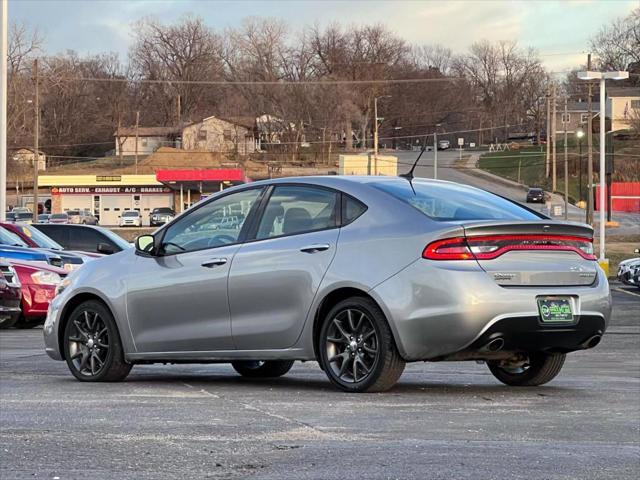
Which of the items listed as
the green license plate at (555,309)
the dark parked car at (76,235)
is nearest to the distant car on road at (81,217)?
the dark parked car at (76,235)

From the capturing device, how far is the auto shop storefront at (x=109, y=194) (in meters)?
90.5

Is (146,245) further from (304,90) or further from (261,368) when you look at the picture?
(304,90)

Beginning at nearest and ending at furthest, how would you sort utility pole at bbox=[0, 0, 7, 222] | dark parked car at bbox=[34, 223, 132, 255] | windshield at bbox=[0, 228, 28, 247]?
windshield at bbox=[0, 228, 28, 247]
dark parked car at bbox=[34, 223, 132, 255]
utility pole at bbox=[0, 0, 7, 222]

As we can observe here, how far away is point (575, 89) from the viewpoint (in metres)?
143

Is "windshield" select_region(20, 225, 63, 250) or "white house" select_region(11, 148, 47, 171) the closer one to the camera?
"windshield" select_region(20, 225, 63, 250)

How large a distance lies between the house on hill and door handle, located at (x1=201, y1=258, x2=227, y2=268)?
337 feet

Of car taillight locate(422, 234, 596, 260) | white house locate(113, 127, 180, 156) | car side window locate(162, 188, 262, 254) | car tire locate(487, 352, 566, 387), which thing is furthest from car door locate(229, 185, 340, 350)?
white house locate(113, 127, 180, 156)

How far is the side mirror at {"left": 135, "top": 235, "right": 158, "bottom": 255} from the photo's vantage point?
8797mm

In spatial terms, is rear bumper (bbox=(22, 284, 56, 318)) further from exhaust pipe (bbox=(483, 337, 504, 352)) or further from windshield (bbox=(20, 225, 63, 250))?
exhaust pipe (bbox=(483, 337, 504, 352))

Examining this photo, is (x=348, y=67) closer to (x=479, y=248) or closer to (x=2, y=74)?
(x=2, y=74)

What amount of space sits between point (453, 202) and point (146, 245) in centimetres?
259

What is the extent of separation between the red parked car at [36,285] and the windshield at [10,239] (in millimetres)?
819

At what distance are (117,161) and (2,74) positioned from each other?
286ft

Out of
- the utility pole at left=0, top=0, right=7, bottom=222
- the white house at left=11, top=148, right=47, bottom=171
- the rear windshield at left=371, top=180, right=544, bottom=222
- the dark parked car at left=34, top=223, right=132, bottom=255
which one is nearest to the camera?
the rear windshield at left=371, top=180, right=544, bottom=222
